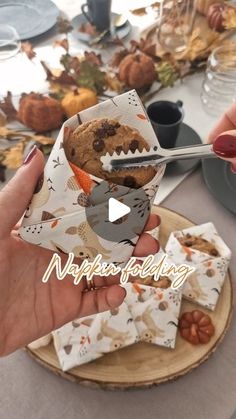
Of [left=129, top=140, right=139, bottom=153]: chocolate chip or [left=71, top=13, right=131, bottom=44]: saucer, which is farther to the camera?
[left=71, top=13, right=131, bottom=44]: saucer

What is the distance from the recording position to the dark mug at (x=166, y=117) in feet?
3.13

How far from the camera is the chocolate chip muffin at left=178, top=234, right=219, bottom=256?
84 cm

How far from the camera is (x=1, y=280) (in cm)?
70

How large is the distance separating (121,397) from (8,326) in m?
0.23

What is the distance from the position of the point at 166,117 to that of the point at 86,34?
1.71ft

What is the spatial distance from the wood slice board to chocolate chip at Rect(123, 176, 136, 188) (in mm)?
311

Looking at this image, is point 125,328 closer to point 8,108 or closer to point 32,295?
point 32,295

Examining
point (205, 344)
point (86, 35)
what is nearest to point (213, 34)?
point (86, 35)

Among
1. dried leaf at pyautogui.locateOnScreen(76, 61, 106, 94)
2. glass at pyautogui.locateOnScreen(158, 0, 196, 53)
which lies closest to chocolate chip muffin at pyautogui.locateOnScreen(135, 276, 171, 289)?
dried leaf at pyautogui.locateOnScreen(76, 61, 106, 94)

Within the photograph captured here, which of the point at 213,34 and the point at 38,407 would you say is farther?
the point at 213,34

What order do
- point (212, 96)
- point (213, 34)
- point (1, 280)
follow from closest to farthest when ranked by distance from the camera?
point (1, 280) < point (212, 96) < point (213, 34)

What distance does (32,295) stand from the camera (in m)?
0.73

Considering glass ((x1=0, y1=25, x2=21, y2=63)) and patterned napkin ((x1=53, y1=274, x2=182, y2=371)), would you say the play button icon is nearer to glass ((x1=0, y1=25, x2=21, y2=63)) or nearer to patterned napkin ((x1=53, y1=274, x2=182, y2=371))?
patterned napkin ((x1=53, y1=274, x2=182, y2=371))

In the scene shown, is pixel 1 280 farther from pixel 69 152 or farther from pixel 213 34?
pixel 213 34
